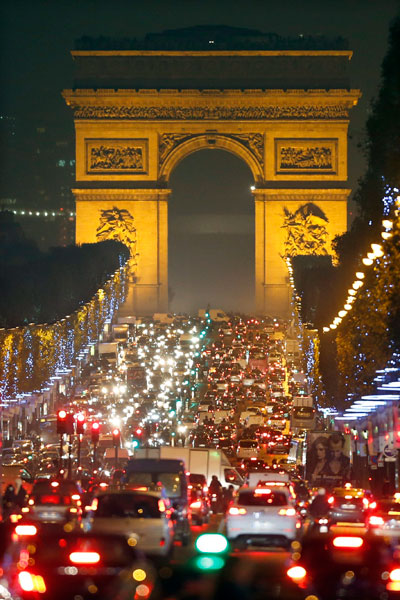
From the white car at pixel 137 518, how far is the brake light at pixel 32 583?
6709 millimetres

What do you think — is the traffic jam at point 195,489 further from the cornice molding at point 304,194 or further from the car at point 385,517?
the cornice molding at point 304,194

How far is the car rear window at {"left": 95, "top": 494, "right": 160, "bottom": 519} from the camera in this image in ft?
76.8

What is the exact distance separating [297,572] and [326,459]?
31292mm

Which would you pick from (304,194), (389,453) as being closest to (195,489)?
(389,453)

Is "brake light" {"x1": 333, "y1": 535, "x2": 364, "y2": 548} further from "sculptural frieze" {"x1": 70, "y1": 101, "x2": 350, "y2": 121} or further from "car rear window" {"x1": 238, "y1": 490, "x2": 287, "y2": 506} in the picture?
"sculptural frieze" {"x1": 70, "y1": 101, "x2": 350, "y2": 121}

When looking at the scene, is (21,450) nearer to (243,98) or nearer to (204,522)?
(204,522)

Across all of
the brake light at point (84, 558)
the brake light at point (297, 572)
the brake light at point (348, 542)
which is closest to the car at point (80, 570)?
the brake light at point (84, 558)

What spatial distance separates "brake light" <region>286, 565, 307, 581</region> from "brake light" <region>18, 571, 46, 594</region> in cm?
213

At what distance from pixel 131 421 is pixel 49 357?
31.0ft

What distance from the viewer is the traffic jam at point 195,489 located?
1557cm

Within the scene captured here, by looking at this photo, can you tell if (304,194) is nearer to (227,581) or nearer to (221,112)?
(221,112)

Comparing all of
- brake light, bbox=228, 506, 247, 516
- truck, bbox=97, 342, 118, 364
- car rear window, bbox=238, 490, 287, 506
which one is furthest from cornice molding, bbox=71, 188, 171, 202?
brake light, bbox=228, 506, 247, 516

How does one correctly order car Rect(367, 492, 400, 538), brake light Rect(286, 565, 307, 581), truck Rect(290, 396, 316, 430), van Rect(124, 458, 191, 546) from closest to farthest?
brake light Rect(286, 565, 307, 581) < car Rect(367, 492, 400, 538) < van Rect(124, 458, 191, 546) < truck Rect(290, 396, 316, 430)

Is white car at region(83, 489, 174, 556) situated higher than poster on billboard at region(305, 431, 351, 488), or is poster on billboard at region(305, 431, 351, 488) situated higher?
poster on billboard at region(305, 431, 351, 488)
